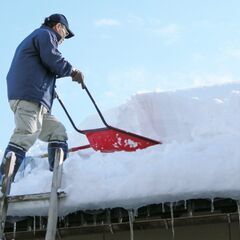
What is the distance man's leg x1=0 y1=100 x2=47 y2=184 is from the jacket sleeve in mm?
313

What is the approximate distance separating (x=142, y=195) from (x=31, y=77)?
129cm

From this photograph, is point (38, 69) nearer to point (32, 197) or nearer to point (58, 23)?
point (58, 23)

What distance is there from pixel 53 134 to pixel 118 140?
0.88 meters

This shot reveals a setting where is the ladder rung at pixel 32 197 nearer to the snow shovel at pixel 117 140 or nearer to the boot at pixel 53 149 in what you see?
the boot at pixel 53 149

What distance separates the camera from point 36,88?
5062 mm

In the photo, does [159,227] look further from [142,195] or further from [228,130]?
[228,130]

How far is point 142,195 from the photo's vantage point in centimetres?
460

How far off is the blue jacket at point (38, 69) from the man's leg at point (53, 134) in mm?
170

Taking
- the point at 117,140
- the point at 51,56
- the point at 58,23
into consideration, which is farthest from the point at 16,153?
the point at 117,140

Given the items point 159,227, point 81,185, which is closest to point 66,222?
point 81,185

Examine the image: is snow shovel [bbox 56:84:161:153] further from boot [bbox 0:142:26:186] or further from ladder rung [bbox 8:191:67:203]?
ladder rung [bbox 8:191:67:203]

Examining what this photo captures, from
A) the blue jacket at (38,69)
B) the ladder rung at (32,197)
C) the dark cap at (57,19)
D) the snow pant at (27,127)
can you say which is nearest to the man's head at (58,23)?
the dark cap at (57,19)

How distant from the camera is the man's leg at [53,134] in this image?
532 cm

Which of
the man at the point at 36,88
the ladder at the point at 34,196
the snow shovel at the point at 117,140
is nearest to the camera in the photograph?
the ladder at the point at 34,196
